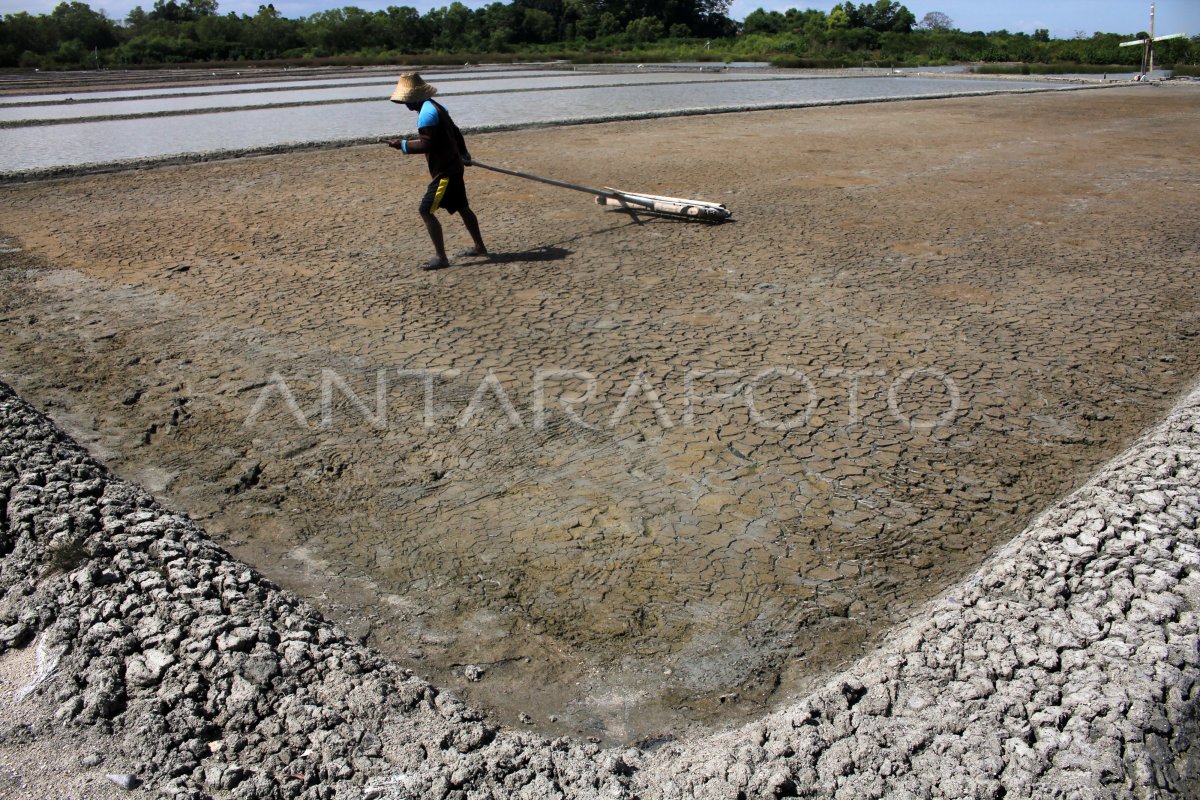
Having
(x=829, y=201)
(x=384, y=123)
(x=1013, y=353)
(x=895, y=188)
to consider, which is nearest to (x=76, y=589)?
(x=1013, y=353)

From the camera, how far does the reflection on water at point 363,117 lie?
11.0 m

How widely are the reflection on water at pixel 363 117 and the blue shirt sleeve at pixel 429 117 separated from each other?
555cm

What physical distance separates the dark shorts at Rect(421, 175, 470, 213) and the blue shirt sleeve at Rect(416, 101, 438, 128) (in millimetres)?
337

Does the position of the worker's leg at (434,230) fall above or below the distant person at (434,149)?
below

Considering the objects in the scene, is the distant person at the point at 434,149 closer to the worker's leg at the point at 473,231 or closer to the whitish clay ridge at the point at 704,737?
the worker's leg at the point at 473,231

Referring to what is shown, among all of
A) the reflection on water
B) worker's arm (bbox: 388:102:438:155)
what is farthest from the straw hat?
the reflection on water

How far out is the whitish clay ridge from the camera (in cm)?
190

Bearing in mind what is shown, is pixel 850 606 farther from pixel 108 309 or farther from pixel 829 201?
pixel 829 201

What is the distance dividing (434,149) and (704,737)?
453 cm

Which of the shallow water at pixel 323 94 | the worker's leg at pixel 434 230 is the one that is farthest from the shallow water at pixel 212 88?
the worker's leg at pixel 434 230

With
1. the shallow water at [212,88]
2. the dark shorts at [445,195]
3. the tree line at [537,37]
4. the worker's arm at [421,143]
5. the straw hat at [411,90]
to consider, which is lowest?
the dark shorts at [445,195]

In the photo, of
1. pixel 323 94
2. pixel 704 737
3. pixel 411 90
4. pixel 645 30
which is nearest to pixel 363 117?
pixel 323 94

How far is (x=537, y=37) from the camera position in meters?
56.8

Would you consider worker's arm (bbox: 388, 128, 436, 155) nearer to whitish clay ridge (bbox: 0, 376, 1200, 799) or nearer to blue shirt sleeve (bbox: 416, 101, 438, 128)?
blue shirt sleeve (bbox: 416, 101, 438, 128)
